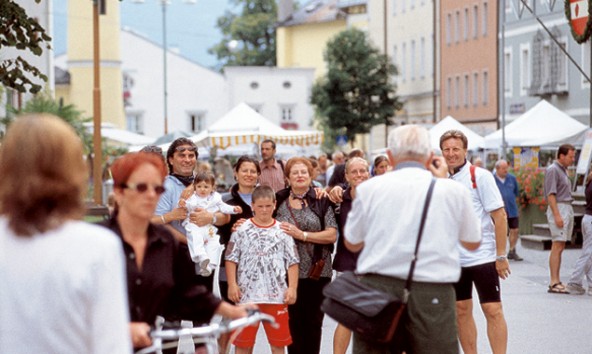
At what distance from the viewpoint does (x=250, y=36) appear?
118812 mm

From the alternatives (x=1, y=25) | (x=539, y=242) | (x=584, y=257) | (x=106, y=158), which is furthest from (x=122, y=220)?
(x=106, y=158)

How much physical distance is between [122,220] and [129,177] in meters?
0.29

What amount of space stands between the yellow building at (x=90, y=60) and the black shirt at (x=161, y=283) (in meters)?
80.1

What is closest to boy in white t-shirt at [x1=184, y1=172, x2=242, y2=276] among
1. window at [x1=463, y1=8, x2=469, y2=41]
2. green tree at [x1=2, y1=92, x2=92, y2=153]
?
green tree at [x1=2, y1=92, x2=92, y2=153]

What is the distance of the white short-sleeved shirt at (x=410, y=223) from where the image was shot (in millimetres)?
6992

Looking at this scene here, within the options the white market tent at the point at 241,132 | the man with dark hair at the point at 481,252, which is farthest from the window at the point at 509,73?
the man with dark hair at the point at 481,252

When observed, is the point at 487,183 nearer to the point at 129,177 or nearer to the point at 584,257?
the point at 129,177

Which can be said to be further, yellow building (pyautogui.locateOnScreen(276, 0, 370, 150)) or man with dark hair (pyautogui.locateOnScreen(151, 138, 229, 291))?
yellow building (pyautogui.locateOnScreen(276, 0, 370, 150))

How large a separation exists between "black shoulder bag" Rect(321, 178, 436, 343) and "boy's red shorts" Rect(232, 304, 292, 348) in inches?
115

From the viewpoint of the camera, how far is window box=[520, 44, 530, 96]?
5832 cm

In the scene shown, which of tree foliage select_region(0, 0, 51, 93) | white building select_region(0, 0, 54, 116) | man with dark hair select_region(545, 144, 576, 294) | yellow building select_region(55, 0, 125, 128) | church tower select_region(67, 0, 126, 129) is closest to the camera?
tree foliage select_region(0, 0, 51, 93)

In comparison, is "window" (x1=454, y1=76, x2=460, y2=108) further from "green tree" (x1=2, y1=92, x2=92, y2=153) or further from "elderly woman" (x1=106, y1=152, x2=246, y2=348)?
"elderly woman" (x1=106, y1=152, x2=246, y2=348)

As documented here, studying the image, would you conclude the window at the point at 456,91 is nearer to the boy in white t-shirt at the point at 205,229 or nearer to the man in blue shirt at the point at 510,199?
the man in blue shirt at the point at 510,199

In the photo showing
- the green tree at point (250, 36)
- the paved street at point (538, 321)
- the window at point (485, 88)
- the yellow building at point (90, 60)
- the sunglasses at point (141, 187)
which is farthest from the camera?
the green tree at point (250, 36)
